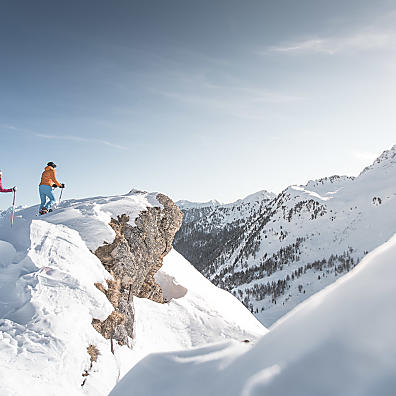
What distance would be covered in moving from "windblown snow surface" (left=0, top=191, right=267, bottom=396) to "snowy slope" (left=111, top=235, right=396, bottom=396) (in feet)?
2.33

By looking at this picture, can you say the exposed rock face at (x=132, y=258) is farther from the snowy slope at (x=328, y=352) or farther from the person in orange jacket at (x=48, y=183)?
the snowy slope at (x=328, y=352)

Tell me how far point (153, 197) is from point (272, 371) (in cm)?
1307

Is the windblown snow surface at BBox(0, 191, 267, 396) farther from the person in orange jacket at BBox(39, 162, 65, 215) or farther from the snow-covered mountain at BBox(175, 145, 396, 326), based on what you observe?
the snow-covered mountain at BBox(175, 145, 396, 326)

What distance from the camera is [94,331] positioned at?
6938 millimetres

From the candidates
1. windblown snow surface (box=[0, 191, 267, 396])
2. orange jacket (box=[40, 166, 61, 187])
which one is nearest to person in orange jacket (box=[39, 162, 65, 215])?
orange jacket (box=[40, 166, 61, 187])

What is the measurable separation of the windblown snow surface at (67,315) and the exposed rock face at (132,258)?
38 centimetres

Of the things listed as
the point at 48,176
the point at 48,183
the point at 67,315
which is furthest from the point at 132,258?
the point at 48,176

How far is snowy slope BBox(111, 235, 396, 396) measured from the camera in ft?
4.96

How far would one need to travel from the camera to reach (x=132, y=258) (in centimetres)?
1096

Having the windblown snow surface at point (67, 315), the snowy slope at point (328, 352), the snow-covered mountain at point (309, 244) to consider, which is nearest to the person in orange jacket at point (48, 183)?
the windblown snow surface at point (67, 315)

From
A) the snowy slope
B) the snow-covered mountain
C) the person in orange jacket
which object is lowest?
the snow-covered mountain

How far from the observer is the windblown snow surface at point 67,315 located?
5414 millimetres

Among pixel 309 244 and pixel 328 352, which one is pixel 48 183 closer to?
pixel 328 352

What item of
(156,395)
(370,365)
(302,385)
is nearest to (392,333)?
(370,365)
